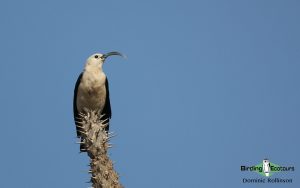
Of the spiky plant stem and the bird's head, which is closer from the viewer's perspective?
the spiky plant stem

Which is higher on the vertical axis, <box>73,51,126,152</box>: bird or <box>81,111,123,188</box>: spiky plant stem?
<box>73,51,126,152</box>: bird

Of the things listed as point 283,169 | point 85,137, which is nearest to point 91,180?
point 85,137

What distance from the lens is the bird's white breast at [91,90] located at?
1412 centimetres

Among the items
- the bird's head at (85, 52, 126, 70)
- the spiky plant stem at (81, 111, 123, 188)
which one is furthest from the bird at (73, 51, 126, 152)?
the spiky plant stem at (81, 111, 123, 188)

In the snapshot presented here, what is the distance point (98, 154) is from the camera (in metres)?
8.21

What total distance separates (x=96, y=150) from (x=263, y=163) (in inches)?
251

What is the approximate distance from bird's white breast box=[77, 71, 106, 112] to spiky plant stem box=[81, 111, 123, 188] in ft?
15.9

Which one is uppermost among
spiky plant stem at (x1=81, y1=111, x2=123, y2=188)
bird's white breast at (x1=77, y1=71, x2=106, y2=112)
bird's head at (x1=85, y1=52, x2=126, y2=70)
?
bird's head at (x1=85, y1=52, x2=126, y2=70)

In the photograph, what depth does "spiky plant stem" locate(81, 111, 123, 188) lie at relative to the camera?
7.43 m

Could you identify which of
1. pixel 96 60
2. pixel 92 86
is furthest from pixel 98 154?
pixel 96 60

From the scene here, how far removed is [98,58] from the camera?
1443 centimetres

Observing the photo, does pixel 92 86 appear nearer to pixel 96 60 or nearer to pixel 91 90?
pixel 91 90

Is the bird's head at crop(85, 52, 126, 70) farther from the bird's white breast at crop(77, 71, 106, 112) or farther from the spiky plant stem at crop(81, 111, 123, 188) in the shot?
the spiky plant stem at crop(81, 111, 123, 188)

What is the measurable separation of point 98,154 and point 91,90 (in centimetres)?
606
